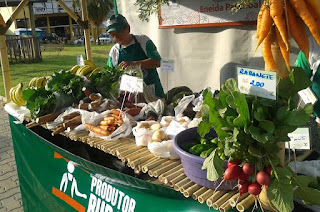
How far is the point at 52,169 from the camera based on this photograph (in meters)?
2.49

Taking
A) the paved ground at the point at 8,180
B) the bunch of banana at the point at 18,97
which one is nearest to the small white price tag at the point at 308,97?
the bunch of banana at the point at 18,97

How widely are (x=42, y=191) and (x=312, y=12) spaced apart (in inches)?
96.5

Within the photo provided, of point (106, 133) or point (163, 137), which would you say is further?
point (106, 133)

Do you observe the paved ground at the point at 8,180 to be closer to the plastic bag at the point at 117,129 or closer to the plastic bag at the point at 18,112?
the plastic bag at the point at 18,112

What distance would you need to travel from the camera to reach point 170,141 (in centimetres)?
165

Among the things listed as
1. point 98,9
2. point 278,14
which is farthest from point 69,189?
point 98,9

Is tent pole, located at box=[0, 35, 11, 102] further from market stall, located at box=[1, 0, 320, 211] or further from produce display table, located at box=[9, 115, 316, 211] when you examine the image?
produce display table, located at box=[9, 115, 316, 211]

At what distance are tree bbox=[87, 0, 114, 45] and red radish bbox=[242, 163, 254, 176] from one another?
29.5 meters

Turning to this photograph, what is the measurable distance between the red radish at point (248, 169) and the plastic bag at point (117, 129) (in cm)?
102

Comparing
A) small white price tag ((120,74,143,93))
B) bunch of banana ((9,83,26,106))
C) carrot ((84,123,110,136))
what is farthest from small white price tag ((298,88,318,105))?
bunch of banana ((9,83,26,106))

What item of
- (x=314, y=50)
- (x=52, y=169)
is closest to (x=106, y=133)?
(x=52, y=169)

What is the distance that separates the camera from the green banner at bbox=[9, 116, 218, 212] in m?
1.63

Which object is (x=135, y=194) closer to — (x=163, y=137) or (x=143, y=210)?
(x=143, y=210)

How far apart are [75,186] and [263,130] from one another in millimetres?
1550
